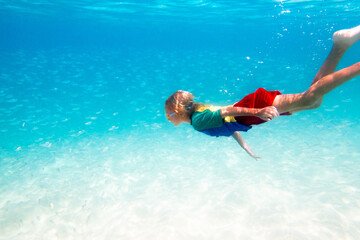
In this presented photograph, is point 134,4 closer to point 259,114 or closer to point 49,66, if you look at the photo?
point 49,66

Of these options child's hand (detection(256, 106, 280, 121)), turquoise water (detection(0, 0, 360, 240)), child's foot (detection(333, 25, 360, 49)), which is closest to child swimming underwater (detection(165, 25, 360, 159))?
child's foot (detection(333, 25, 360, 49))

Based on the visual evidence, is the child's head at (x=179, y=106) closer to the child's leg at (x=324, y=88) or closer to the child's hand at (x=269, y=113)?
the child's hand at (x=269, y=113)

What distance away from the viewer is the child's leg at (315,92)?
290 centimetres

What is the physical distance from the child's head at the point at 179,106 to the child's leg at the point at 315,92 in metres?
1.18

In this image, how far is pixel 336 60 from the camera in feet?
10.9

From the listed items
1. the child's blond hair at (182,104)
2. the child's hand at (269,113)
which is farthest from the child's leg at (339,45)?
the child's blond hair at (182,104)

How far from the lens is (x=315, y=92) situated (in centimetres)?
307

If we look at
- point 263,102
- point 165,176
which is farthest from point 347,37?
point 165,176

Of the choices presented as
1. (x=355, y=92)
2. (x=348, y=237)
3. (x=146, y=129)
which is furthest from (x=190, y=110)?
(x=355, y=92)

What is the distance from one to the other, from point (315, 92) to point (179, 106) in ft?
5.90

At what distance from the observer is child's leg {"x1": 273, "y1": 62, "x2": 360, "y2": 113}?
9.50 ft

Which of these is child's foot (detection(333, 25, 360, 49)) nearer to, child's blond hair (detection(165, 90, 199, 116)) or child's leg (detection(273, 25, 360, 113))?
child's leg (detection(273, 25, 360, 113))

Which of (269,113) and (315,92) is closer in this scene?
(269,113)

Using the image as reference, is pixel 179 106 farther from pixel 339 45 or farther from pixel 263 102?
pixel 339 45
